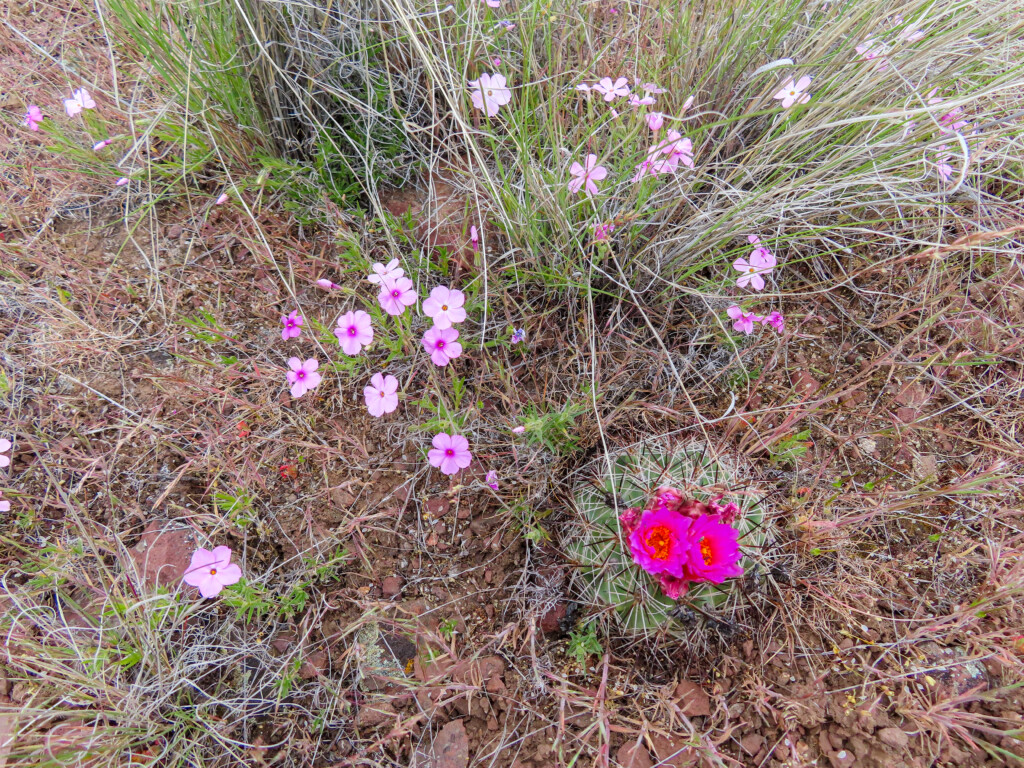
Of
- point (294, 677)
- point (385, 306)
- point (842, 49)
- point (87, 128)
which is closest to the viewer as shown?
point (294, 677)

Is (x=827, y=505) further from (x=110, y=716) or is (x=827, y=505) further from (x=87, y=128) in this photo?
(x=87, y=128)

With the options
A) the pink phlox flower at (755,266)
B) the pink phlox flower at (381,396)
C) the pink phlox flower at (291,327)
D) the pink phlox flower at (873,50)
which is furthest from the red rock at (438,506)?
the pink phlox flower at (873,50)

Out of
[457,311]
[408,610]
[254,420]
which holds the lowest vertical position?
[408,610]

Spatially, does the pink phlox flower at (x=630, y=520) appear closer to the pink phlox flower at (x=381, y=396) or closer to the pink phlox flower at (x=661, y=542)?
the pink phlox flower at (x=661, y=542)

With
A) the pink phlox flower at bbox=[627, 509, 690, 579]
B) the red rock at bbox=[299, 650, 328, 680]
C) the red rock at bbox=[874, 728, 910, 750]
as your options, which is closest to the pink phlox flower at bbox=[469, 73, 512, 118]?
the pink phlox flower at bbox=[627, 509, 690, 579]

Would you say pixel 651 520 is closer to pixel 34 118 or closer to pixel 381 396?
pixel 381 396

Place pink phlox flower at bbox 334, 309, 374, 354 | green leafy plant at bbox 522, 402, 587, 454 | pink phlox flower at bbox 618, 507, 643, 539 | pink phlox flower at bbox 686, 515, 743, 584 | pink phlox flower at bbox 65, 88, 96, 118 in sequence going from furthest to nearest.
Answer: pink phlox flower at bbox 65, 88, 96, 118 → pink phlox flower at bbox 334, 309, 374, 354 → green leafy plant at bbox 522, 402, 587, 454 → pink phlox flower at bbox 618, 507, 643, 539 → pink phlox flower at bbox 686, 515, 743, 584

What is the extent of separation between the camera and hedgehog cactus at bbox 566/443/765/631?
137 cm

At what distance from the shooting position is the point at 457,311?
1679mm

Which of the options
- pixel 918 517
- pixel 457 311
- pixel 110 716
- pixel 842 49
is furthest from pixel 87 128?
pixel 918 517

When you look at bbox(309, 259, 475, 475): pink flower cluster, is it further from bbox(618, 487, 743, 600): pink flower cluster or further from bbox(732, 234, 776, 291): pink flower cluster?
bbox(732, 234, 776, 291): pink flower cluster

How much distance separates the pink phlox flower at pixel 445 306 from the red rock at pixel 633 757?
1260mm

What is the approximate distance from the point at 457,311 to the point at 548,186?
47 centimetres

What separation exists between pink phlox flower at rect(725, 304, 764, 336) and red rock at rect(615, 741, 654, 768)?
1.25 meters
